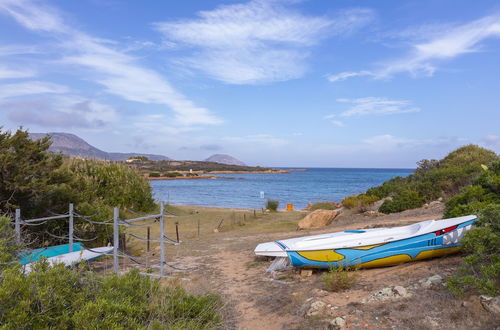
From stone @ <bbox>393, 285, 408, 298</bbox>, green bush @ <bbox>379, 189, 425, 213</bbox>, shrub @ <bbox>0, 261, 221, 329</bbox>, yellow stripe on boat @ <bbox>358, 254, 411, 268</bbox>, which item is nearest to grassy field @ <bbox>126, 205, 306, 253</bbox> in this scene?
green bush @ <bbox>379, 189, 425, 213</bbox>

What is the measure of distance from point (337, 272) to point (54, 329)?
14.4 feet

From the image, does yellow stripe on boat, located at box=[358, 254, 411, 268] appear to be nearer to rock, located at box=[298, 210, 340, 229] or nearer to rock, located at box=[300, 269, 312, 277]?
rock, located at box=[300, 269, 312, 277]

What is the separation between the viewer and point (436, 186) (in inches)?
624

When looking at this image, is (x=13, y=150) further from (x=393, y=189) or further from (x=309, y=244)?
(x=393, y=189)

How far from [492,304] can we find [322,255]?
2981 millimetres

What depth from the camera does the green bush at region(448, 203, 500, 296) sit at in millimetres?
4262

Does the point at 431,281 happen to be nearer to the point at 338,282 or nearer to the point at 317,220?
the point at 338,282

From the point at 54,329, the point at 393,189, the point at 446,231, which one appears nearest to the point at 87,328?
the point at 54,329

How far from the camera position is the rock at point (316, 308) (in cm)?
505

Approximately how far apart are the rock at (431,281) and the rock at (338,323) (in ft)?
4.78

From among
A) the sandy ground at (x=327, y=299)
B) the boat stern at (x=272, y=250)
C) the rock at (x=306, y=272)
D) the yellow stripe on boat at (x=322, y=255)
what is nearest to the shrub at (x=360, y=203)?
the sandy ground at (x=327, y=299)

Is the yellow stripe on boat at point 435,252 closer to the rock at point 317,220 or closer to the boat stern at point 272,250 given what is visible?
the boat stern at point 272,250

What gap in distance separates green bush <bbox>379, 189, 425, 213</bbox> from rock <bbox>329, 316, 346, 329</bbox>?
10.9 meters

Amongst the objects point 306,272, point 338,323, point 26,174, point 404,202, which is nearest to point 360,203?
point 404,202
